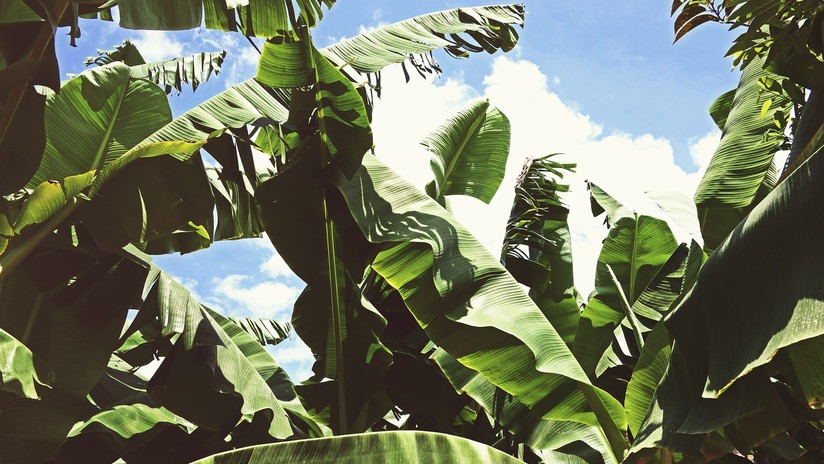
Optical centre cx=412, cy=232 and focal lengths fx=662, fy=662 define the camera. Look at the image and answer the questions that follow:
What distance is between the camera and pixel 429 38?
3.39 meters

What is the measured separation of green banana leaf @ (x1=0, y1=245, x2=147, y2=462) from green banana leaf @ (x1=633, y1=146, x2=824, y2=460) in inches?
105

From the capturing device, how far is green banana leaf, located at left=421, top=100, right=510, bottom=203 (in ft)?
13.5

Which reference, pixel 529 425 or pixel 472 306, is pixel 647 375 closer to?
pixel 529 425

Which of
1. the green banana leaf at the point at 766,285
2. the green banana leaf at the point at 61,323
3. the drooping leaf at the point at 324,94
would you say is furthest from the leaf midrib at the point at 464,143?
the green banana leaf at the point at 766,285

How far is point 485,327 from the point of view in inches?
107

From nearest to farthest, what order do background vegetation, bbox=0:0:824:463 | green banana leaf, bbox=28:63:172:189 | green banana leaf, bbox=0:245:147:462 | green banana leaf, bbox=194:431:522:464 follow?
green banana leaf, bbox=194:431:522:464 < background vegetation, bbox=0:0:824:463 < green banana leaf, bbox=0:245:147:462 < green banana leaf, bbox=28:63:172:189

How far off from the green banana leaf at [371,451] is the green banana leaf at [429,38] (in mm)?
1931

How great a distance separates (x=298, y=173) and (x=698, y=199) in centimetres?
188

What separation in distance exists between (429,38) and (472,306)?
1.48m

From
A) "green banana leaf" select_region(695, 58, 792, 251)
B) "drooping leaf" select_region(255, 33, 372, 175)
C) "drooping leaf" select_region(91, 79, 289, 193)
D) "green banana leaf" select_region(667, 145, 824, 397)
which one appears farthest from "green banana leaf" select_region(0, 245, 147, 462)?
"green banana leaf" select_region(695, 58, 792, 251)

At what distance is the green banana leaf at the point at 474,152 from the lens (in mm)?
4113

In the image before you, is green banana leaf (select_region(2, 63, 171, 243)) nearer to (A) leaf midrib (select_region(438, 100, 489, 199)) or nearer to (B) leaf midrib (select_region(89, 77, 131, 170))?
(B) leaf midrib (select_region(89, 77, 131, 170))

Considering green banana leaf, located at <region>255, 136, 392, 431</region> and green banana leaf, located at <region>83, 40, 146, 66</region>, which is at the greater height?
green banana leaf, located at <region>83, 40, 146, 66</region>

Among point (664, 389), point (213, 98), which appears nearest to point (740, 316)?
point (664, 389)
